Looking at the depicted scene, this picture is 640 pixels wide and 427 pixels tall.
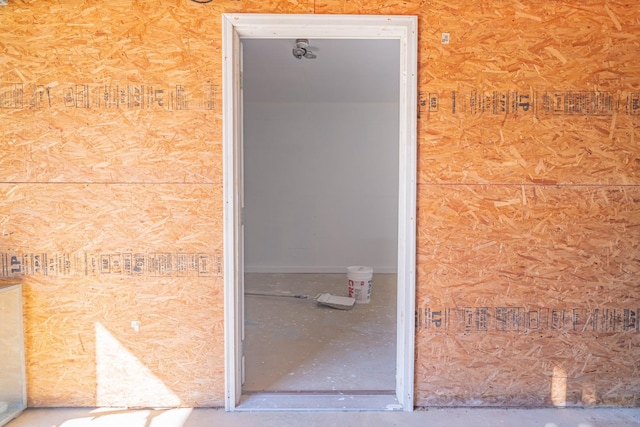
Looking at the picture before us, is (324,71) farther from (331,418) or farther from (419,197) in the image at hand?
(331,418)

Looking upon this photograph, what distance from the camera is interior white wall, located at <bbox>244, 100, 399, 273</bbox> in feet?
19.9

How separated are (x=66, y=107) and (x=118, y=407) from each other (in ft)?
5.90

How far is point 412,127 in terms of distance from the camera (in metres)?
2.34

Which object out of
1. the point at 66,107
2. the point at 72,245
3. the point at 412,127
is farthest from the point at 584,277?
the point at 66,107

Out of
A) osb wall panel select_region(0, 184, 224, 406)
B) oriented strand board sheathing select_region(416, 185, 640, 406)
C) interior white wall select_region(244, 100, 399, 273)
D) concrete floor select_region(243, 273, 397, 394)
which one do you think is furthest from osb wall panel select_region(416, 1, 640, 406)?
interior white wall select_region(244, 100, 399, 273)

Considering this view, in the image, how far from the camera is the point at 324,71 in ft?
15.4

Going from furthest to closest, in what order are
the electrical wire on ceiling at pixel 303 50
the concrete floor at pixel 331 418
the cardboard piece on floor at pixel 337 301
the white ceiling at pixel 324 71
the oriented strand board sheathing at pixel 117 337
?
the cardboard piece on floor at pixel 337 301 → the white ceiling at pixel 324 71 → the electrical wire on ceiling at pixel 303 50 → the oriented strand board sheathing at pixel 117 337 → the concrete floor at pixel 331 418

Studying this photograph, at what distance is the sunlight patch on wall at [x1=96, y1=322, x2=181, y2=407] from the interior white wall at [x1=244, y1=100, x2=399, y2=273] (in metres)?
3.79

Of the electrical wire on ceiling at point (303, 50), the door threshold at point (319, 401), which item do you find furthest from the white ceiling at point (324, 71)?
the door threshold at point (319, 401)

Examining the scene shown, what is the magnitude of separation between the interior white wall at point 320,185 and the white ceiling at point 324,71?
29 centimetres

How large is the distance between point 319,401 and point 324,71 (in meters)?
3.58

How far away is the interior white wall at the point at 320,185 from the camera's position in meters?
6.07

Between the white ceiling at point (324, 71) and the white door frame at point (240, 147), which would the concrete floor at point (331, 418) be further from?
the white ceiling at point (324, 71)

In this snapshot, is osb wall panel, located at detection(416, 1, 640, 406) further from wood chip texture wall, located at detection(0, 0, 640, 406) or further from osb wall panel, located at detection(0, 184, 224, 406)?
osb wall panel, located at detection(0, 184, 224, 406)
